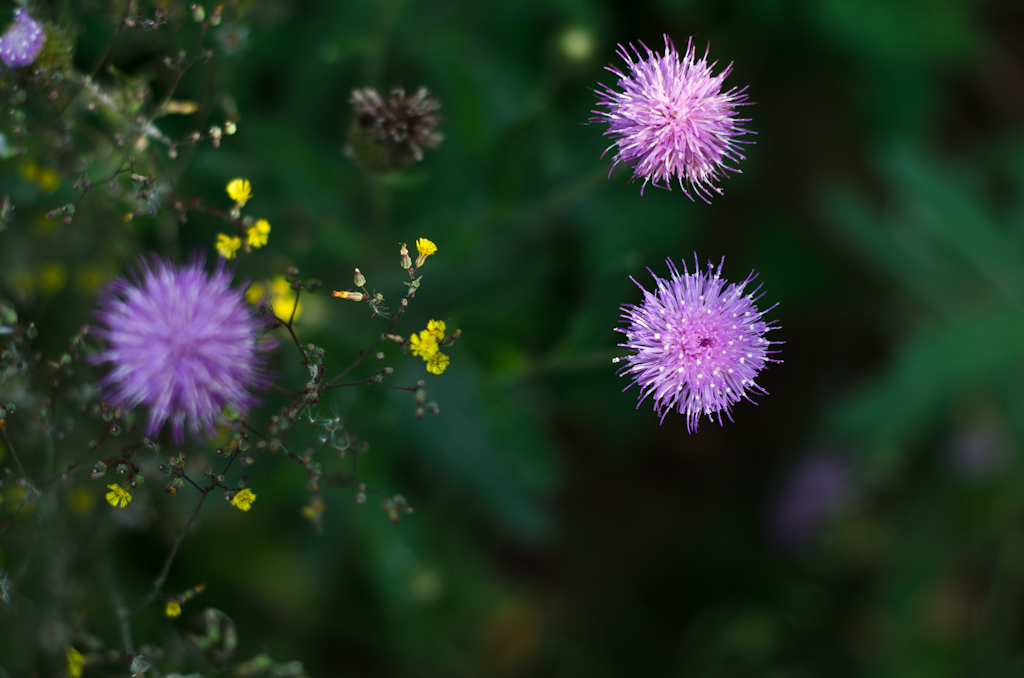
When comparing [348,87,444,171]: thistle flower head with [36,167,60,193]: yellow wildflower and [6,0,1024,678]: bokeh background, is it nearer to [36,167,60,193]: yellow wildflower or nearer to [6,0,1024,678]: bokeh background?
[6,0,1024,678]: bokeh background

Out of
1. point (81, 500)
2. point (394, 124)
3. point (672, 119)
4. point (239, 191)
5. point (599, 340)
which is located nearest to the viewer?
point (672, 119)

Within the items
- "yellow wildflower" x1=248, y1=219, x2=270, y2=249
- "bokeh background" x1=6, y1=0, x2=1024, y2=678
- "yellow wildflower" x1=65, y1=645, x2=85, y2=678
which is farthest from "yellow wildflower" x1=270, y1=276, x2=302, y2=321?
"yellow wildflower" x1=65, y1=645, x2=85, y2=678

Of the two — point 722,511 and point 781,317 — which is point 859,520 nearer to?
point 722,511

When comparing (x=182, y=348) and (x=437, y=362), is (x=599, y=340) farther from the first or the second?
(x=182, y=348)

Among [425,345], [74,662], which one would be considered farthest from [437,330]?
[74,662]

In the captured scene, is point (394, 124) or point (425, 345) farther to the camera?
point (394, 124)

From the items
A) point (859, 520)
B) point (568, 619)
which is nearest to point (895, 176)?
point (859, 520)

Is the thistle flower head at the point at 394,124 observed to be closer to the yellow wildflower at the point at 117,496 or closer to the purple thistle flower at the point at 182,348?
the purple thistle flower at the point at 182,348
